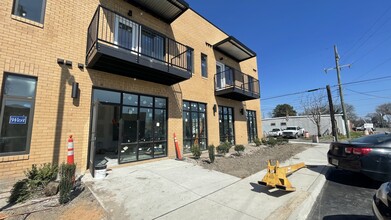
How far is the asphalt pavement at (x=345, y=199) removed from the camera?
3.76m

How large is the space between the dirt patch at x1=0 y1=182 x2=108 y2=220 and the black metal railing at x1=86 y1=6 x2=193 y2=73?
4.61m

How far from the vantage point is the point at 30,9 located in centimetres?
588

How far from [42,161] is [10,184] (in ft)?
2.76

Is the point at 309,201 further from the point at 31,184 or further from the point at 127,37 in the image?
the point at 127,37

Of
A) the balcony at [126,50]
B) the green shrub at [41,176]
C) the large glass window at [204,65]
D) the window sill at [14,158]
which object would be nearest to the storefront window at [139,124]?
the balcony at [126,50]

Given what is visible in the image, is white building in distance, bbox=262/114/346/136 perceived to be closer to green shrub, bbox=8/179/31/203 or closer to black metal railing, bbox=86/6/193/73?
black metal railing, bbox=86/6/193/73

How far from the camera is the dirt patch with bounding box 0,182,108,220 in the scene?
11.3ft

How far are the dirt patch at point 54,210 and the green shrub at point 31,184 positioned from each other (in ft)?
0.96

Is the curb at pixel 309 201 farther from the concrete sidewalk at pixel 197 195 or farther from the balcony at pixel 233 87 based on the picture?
the balcony at pixel 233 87

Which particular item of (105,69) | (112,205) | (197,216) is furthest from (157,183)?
(105,69)

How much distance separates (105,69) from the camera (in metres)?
7.04

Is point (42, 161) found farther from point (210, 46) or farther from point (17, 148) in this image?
point (210, 46)

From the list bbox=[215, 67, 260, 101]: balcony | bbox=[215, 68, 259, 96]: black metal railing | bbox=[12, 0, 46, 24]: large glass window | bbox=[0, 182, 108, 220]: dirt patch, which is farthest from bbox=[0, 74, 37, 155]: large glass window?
bbox=[215, 68, 259, 96]: black metal railing

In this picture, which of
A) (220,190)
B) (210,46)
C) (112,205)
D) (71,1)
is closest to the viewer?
(112,205)
